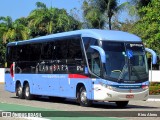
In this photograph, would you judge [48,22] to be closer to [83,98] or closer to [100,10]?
[100,10]

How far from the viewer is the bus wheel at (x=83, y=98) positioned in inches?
820

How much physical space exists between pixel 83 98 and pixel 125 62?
2.69 m

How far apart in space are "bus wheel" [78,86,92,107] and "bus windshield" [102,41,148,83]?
1711 millimetres

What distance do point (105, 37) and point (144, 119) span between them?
6373 mm

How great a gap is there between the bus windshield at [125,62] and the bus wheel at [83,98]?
5.61ft

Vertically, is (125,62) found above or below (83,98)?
above

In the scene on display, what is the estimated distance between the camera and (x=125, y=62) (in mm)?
20078

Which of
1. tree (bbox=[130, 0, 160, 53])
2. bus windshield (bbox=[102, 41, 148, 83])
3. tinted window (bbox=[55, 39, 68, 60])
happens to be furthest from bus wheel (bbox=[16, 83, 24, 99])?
tree (bbox=[130, 0, 160, 53])

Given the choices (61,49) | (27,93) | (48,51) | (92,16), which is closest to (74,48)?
(61,49)

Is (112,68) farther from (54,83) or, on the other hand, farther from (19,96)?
(19,96)

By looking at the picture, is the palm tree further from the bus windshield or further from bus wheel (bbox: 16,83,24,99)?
the bus windshield

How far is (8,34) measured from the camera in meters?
61.6

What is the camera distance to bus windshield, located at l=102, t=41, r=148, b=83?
19906 millimetres

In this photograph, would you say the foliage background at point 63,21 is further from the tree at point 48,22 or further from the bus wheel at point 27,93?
the bus wheel at point 27,93
